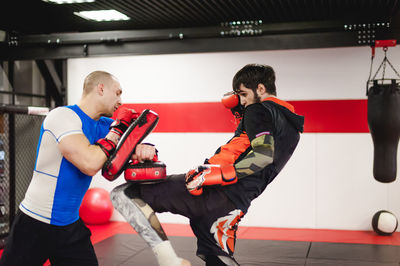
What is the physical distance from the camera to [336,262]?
399 cm

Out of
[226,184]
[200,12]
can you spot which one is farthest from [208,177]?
[200,12]

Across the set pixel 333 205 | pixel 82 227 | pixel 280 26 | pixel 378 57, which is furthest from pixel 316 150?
pixel 82 227

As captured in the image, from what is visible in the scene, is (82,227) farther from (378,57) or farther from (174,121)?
(378,57)

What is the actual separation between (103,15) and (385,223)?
407 cm

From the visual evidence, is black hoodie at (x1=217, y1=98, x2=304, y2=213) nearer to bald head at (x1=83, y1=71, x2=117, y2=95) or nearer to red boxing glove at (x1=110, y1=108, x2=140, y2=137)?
→ red boxing glove at (x1=110, y1=108, x2=140, y2=137)

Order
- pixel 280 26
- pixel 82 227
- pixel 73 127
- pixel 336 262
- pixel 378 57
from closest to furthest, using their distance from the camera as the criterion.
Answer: pixel 73 127 < pixel 82 227 < pixel 336 262 < pixel 280 26 < pixel 378 57

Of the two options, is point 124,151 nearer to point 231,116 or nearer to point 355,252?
point 355,252

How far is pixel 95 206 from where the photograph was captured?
5.62 meters

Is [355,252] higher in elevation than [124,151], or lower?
lower

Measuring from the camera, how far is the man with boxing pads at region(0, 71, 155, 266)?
2150mm

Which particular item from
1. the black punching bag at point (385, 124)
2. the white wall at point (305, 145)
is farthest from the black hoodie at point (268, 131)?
the white wall at point (305, 145)

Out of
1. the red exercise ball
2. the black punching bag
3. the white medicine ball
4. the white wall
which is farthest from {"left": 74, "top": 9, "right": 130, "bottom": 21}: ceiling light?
the white medicine ball

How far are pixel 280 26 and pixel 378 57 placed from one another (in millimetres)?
1517

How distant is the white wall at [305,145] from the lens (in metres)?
5.38
